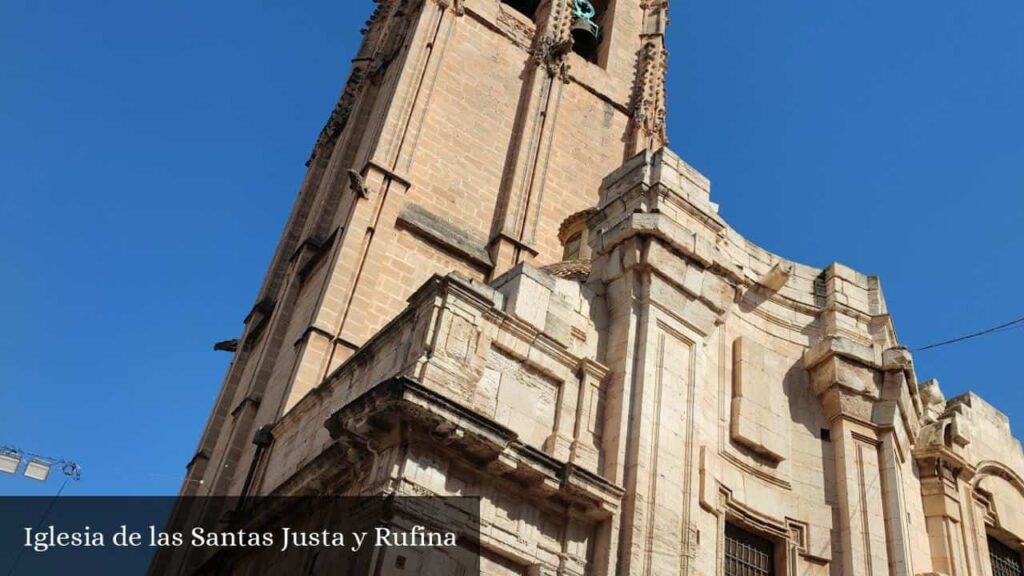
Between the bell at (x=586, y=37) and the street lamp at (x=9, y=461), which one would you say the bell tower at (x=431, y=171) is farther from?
the street lamp at (x=9, y=461)

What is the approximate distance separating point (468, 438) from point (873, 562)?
246 inches

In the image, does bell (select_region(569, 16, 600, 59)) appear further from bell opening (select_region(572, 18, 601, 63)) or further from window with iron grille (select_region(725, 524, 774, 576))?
window with iron grille (select_region(725, 524, 774, 576))

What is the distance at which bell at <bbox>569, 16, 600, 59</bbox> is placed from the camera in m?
29.3

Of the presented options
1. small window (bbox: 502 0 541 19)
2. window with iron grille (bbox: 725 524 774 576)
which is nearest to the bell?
small window (bbox: 502 0 541 19)

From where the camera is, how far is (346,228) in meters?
19.0

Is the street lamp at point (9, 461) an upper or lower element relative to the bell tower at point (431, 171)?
lower

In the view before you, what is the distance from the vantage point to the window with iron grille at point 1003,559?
50.9ft

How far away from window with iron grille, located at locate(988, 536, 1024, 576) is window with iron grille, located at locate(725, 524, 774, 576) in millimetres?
5234

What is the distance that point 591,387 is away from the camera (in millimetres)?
11758

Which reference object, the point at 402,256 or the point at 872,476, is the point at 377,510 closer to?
the point at 872,476

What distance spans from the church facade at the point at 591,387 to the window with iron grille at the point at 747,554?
0.04 m

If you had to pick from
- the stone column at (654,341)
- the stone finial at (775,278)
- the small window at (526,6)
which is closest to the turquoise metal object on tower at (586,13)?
the small window at (526,6)

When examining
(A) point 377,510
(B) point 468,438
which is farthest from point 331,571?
(B) point 468,438

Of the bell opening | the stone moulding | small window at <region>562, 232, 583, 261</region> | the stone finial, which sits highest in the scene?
the bell opening
